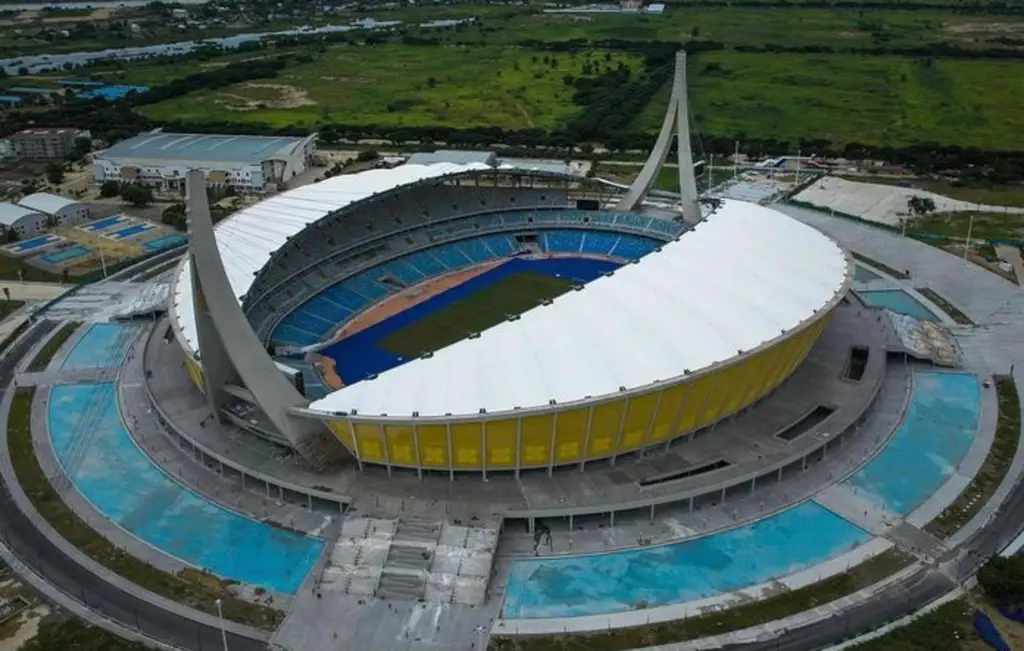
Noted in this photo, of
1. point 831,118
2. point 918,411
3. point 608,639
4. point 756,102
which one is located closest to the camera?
point 608,639

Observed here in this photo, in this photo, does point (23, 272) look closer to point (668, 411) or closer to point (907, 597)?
point (668, 411)

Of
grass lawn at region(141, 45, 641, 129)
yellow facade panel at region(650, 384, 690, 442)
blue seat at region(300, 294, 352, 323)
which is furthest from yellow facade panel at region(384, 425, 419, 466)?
grass lawn at region(141, 45, 641, 129)

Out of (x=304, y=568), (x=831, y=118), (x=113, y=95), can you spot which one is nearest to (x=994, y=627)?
(x=304, y=568)

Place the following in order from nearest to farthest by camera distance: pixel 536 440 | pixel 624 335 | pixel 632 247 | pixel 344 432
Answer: pixel 536 440, pixel 344 432, pixel 624 335, pixel 632 247

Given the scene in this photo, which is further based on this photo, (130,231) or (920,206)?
(920,206)

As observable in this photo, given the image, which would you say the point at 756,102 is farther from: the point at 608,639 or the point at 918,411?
the point at 608,639

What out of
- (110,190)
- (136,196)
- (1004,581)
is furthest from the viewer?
(110,190)

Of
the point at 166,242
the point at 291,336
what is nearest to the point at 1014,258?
the point at 291,336
